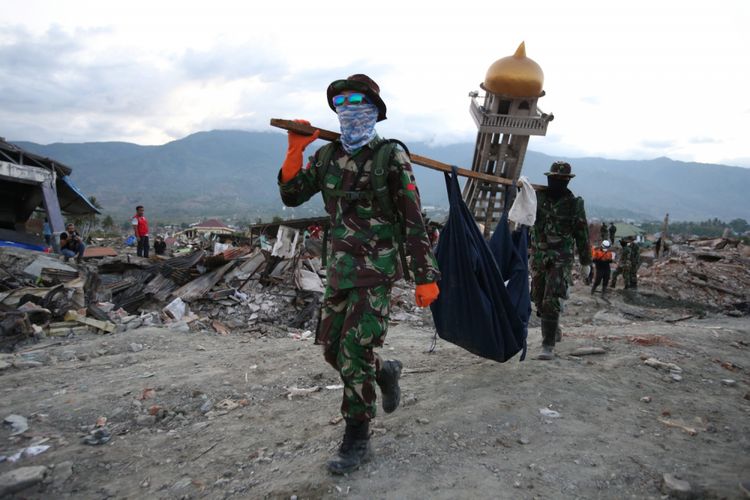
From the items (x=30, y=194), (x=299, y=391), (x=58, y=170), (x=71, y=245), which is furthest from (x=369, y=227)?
(x=30, y=194)

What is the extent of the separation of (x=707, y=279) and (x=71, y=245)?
1895 centimetres

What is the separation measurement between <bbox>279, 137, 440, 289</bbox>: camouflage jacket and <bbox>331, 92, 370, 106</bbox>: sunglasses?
0.84 feet

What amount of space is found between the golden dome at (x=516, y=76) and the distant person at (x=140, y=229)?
38.7 feet

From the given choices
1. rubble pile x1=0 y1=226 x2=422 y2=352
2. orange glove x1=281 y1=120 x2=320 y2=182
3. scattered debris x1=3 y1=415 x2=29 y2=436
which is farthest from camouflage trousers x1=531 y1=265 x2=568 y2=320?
scattered debris x1=3 y1=415 x2=29 y2=436

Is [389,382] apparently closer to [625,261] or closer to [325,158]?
[325,158]

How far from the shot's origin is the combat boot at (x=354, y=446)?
2.46 metres

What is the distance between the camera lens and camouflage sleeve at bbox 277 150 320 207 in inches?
109

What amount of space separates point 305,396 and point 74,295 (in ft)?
18.7

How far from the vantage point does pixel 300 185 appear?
110 inches

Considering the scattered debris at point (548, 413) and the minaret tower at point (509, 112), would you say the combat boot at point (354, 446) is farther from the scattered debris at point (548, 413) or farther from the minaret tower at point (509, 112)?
the minaret tower at point (509, 112)

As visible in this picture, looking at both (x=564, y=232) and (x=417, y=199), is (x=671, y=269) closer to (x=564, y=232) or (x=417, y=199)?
(x=564, y=232)

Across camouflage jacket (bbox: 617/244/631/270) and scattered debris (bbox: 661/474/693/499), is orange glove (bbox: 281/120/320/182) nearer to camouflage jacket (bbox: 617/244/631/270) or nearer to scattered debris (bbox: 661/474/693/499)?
scattered debris (bbox: 661/474/693/499)

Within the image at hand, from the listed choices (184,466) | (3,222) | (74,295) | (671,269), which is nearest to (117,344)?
(74,295)

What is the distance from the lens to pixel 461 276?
138 inches
